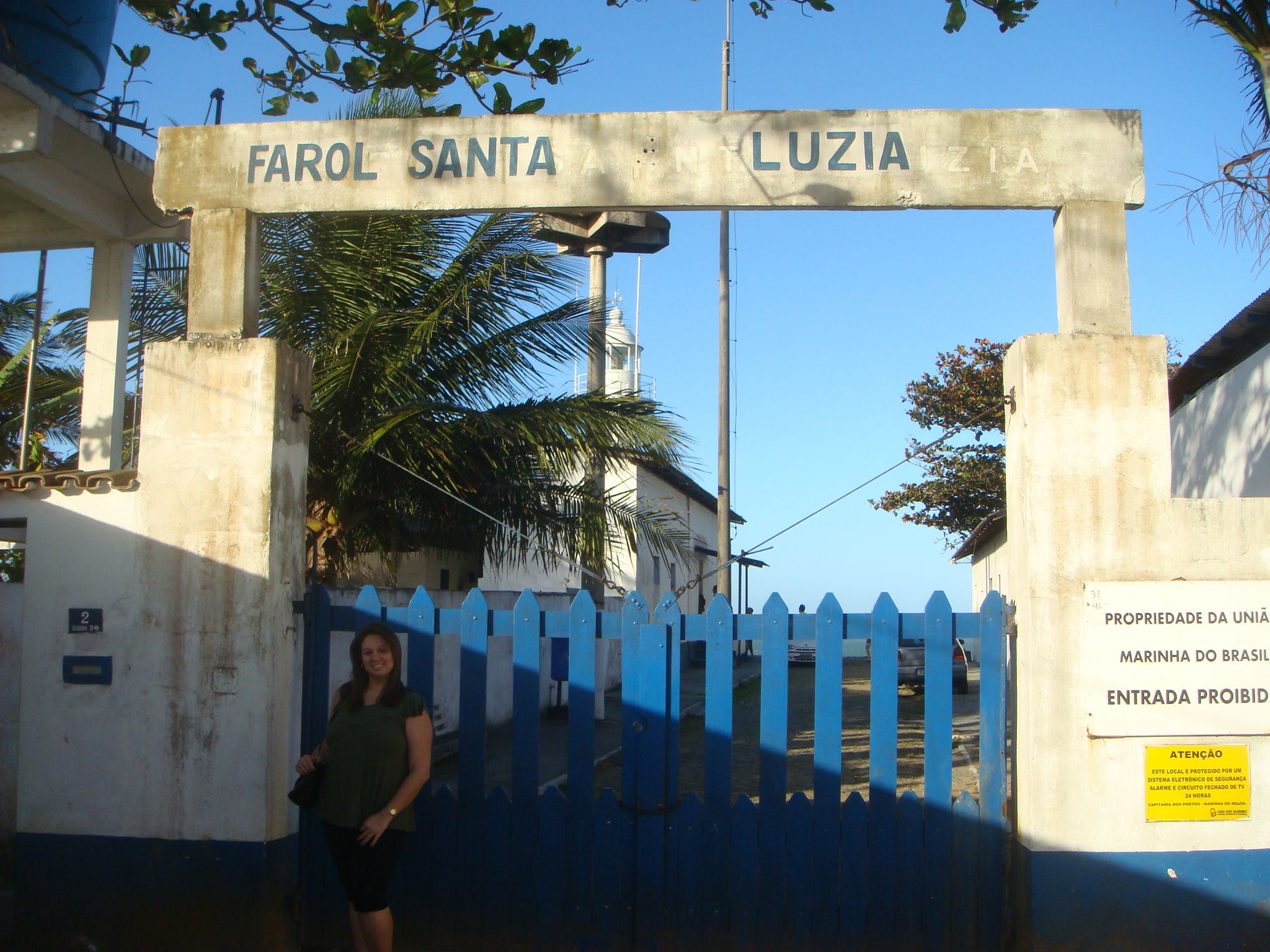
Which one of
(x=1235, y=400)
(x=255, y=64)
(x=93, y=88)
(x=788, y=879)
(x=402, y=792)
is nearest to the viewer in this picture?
→ (x=402, y=792)

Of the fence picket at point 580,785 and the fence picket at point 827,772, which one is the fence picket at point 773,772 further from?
the fence picket at point 580,785

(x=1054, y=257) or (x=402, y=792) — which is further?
(x=1054, y=257)

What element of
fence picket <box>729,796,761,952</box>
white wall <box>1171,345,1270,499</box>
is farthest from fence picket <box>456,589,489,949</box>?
white wall <box>1171,345,1270,499</box>

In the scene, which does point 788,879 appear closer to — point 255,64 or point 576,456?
point 576,456

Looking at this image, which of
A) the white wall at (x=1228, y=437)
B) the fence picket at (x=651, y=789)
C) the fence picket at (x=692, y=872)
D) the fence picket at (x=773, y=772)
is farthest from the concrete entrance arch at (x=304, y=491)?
the white wall at (x=1228, y=437)

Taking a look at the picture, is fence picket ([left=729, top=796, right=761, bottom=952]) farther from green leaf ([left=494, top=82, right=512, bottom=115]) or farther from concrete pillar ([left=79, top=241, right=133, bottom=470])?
concrete pillar ([left=79, top=241, right=133, bottom=470])

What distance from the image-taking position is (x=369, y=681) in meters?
4.57

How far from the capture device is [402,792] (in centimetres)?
441

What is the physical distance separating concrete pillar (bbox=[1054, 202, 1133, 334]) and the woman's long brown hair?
11.4 ft

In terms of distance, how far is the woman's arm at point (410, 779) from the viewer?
4.37m

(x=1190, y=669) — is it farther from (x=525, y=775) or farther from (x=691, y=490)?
(x=691, y=490)

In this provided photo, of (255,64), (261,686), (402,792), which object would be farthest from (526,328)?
(402,792)

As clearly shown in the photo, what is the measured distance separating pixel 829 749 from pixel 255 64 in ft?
18.6

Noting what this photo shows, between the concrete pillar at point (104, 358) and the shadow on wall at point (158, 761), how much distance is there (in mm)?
2598
